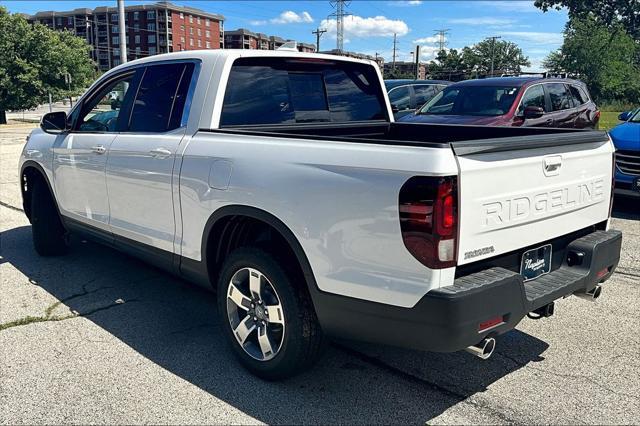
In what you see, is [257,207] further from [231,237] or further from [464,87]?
[464,87]

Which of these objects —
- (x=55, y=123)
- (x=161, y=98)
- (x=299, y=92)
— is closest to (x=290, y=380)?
(x=299, y=92)

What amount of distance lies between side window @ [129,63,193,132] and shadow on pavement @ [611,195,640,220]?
630 cm

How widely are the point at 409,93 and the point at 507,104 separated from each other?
5.39 meters

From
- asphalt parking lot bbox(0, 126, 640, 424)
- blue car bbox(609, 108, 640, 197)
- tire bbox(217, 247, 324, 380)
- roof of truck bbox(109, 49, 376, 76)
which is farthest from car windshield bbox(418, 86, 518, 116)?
tire bbox(217, 247, 324, 380)

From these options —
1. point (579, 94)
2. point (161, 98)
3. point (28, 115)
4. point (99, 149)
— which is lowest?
point (28, 115)

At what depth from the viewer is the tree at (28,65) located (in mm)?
34219

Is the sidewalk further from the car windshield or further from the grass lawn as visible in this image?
the car windshield

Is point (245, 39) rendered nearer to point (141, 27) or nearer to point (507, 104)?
point (141, 27)

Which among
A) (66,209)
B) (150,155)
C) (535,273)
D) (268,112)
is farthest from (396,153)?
(66,209)

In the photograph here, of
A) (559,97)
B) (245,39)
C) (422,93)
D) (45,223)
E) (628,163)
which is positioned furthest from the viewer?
(245,39)

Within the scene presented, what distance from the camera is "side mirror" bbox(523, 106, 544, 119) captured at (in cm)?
901

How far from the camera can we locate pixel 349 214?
2658 mm

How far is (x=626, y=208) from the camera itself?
8.38 m

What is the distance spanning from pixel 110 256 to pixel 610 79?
61833 mm
